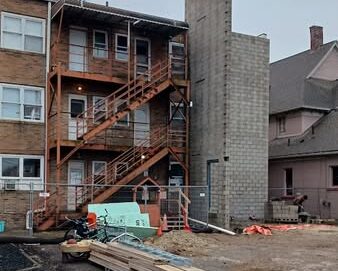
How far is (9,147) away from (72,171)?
9.72 feet

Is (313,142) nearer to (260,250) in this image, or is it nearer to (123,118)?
(123,118)

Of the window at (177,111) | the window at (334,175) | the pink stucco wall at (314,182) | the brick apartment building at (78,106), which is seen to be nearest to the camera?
the brick apartment building at (78,106)

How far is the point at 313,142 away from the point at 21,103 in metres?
15.9

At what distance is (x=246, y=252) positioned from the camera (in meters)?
15.6

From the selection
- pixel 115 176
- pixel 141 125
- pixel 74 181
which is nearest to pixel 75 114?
pixel 74 181

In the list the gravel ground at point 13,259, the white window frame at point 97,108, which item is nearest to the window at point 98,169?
the white window frame at point 97,108

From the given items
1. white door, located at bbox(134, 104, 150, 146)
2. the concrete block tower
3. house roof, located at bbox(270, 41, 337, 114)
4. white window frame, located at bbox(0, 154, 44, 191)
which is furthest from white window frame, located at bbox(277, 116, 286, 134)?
white window frame, located at bbox(0, 154, 44, 191)

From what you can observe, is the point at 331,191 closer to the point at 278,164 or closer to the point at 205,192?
the point at 278,164

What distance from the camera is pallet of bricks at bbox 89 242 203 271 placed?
33.4 ft

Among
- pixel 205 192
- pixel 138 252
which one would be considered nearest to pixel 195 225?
pixel 205 192

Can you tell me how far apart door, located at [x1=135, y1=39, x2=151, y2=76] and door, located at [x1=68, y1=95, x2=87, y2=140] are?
10.6 ft

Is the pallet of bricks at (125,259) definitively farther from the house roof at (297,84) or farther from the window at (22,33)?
the house roof at (297,84)

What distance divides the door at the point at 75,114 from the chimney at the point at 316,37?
1978 cm

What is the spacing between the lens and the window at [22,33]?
74.9 ft
